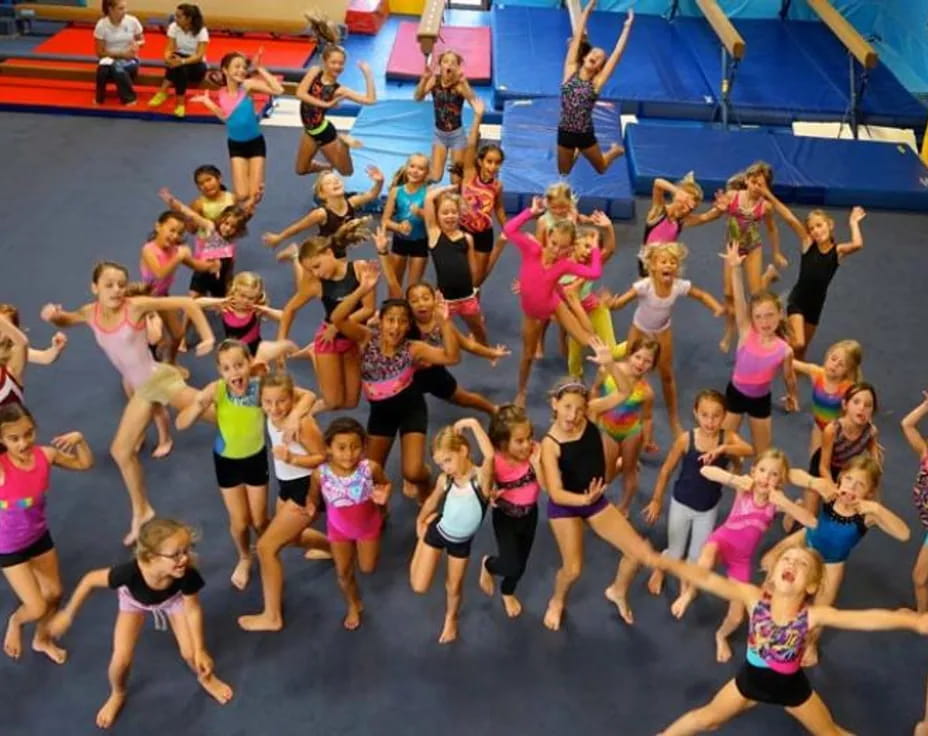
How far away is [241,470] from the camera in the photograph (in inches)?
169

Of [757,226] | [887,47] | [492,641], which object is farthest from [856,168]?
[492,641]

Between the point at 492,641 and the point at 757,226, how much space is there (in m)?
3.27

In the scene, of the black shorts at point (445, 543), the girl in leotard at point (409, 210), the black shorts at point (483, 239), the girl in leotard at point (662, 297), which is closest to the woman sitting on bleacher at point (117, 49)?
the girl in leotard at point (409, 210)

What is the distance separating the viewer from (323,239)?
16.4 feet

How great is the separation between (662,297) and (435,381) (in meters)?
1.34

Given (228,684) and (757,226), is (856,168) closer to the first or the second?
(757,226)

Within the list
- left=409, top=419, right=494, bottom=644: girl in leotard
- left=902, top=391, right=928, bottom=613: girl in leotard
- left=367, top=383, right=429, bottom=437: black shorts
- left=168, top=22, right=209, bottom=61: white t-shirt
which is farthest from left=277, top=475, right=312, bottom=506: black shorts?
left=168, top=22, right=209, bottom=61: white t-shirt

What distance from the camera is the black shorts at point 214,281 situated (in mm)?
5812

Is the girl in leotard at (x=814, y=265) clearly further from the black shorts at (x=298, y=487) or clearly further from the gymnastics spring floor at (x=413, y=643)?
the black shorts at (x=298, y=487)

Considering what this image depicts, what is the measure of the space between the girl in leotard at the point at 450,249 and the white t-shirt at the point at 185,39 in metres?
5.07

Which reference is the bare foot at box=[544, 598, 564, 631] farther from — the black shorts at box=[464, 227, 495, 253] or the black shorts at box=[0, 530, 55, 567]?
the black shorts at box=[464, 227, 495, 253]

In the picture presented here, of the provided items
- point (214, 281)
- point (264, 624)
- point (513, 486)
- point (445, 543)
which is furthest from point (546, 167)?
point (264, 624)

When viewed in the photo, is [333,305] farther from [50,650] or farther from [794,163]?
[794,163]

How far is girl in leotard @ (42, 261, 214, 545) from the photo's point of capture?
4547 millimetres
